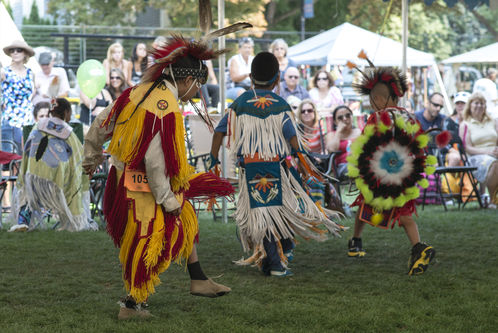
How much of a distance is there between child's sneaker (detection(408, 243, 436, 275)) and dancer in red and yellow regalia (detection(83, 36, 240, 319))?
1647 mm

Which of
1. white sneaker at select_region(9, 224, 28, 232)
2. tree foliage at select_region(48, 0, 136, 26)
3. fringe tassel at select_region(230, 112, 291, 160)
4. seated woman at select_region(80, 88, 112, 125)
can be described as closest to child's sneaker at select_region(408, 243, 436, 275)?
fringe tassel at select_region(230, 112, 291, 160)

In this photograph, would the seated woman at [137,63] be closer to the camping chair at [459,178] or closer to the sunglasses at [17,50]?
the sunglasses at [17,50]

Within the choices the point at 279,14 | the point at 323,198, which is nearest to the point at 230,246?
the point at 323,198

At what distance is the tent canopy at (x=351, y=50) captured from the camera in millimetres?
14906

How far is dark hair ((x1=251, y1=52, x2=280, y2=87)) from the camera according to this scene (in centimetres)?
538

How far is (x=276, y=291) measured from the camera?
4.72 metres

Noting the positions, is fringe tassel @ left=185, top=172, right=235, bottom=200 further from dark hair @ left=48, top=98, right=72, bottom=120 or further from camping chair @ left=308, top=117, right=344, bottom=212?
dark hair @ left=48, top=98, right=72, bottom=120

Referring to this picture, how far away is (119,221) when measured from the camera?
4.04 m

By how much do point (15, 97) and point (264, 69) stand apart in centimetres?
531

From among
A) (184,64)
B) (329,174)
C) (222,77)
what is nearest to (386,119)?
(184,64)

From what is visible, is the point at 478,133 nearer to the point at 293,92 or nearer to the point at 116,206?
the point at 293,92

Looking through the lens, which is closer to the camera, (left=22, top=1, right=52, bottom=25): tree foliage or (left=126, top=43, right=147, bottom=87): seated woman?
(left=126, top=43, right=147, bottom=87): seated woman

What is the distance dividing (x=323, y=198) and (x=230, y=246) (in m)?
1.46

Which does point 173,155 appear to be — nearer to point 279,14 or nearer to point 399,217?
point 399,217
